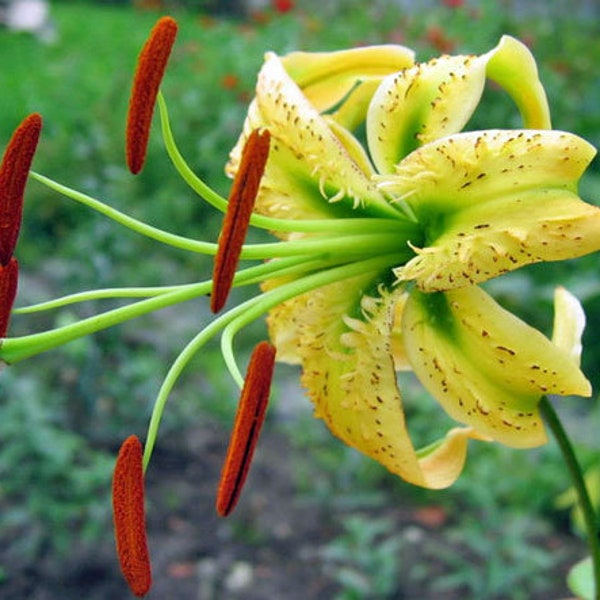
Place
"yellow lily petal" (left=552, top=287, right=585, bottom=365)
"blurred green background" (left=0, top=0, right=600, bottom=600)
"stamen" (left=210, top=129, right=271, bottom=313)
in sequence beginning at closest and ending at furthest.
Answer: "stamen" (left=210, top=129, right=271, bottom=313) → "yellow lily petal" (left=552, top=287, right=585, bottom=365) → "blurred green background" (left=0, top=0, right=600, bottom=600)

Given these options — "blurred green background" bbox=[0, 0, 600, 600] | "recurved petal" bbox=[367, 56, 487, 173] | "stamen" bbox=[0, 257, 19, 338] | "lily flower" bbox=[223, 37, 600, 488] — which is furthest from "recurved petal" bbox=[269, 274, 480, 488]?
"blurred green background" bbox=[0, 0, 600, 600]

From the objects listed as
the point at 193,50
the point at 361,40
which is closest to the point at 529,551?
the point at 193,50

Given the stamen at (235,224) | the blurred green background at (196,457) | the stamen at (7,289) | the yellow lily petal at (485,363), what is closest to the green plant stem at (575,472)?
the yellow lily petal at (485,363)

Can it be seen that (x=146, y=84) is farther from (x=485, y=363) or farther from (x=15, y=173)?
(x=485, y=363)

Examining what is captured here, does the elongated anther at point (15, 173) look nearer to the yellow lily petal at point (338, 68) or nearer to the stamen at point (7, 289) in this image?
the stamen at point (7, 289)

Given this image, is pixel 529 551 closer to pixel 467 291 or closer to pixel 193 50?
pixel 467 291

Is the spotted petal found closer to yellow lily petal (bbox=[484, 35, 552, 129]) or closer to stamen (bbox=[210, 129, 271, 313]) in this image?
yellow lily petal (bbox=[484, 35, 552, 129])
